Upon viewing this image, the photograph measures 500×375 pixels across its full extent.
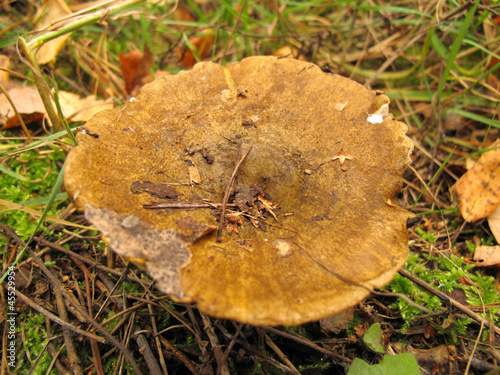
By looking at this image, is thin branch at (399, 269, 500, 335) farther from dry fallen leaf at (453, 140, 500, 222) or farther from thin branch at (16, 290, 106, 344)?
thin branch at (16, 290, 106, 344)

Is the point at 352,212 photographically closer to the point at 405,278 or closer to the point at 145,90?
the point at 405,278

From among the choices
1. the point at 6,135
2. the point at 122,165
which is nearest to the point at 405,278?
the point at 122,165

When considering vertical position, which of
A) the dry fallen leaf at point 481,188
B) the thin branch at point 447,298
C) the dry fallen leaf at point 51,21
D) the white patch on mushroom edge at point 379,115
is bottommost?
the thin branch at point 447,298

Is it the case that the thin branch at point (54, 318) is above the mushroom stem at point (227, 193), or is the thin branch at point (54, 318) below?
below

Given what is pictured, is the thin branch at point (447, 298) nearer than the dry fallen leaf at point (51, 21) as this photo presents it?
Yes

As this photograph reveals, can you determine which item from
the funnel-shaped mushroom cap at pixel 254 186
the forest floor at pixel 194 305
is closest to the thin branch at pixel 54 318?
the forest floor at pixel 194 305

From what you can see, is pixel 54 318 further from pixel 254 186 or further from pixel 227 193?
pixel 254 186

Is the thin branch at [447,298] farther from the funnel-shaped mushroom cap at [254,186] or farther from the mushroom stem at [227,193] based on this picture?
the mushroom stem at [227,193]
